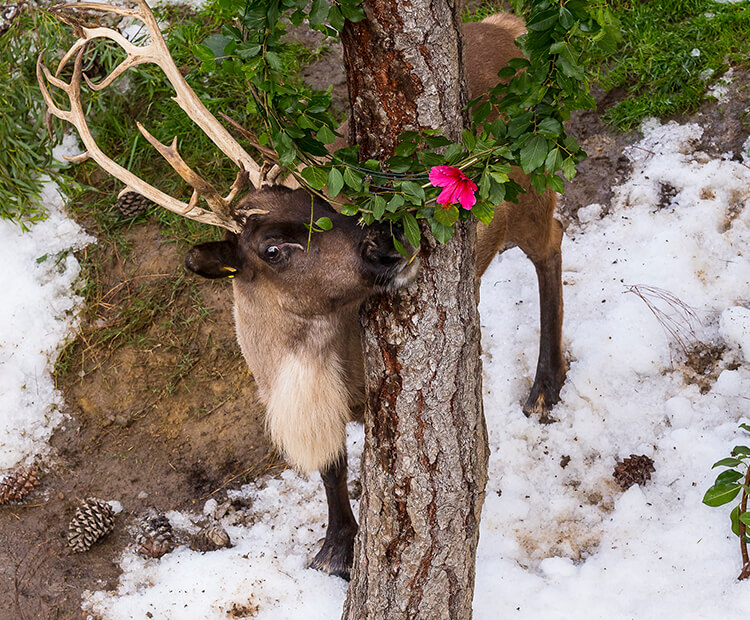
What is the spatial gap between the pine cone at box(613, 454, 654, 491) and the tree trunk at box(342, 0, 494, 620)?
116 centimetres

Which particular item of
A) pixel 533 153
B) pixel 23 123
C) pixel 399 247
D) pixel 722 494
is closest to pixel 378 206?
pixel 399 247

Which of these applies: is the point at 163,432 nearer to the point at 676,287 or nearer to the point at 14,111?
the point at 14,111

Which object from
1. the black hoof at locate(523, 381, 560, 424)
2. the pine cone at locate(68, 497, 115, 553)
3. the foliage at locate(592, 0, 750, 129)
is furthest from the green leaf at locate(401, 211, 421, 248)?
the foliage at locate(592, 0, 750, 129)

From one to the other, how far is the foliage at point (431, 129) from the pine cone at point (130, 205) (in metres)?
3.14

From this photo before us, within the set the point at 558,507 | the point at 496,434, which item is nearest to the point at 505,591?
the point at 558,507

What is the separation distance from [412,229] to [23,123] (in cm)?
394

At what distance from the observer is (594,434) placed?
3926 mm

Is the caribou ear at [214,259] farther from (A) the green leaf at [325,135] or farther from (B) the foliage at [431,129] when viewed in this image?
(A) the green leaf at [325,135]

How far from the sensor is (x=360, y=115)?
2.21m

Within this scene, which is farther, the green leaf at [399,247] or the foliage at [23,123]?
the foliage at [23,123]

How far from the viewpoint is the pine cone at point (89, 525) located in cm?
384

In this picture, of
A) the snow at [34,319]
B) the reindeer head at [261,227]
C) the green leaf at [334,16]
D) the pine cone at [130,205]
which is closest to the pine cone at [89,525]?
the snow at [34,319]

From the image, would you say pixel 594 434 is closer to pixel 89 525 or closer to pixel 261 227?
pixel 261 227

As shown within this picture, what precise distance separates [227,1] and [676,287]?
3190 millimetres
